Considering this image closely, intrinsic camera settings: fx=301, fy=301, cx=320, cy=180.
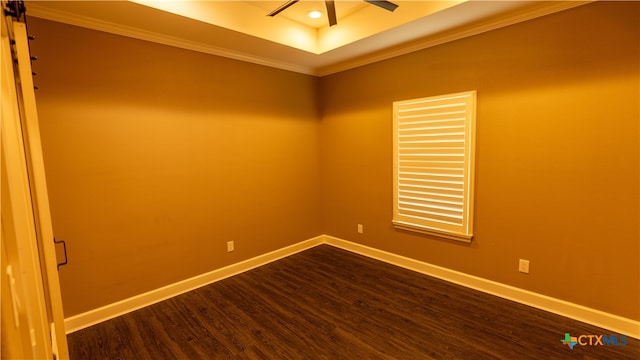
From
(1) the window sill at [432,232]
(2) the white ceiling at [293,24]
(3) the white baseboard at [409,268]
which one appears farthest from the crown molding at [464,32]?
(3) the white baseboard at [409,268]

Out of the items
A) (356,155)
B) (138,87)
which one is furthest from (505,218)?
(138,87)

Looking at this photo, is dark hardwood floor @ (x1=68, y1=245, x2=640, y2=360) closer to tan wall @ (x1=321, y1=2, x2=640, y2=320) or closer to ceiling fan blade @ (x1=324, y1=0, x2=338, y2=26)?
tan wall @ (x1=321, y1=2, x2=640, y2=320)

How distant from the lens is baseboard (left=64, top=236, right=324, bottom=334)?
2520 mm

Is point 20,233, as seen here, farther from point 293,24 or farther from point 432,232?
point 432,232

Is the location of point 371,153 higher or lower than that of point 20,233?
higher

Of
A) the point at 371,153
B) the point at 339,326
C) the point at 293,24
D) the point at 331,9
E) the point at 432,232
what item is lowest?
the point at 339,326

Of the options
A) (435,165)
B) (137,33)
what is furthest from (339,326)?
(137,33)

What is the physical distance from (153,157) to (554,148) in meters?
3.51

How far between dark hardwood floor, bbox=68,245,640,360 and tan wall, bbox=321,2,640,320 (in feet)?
1.16

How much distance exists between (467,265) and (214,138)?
296 cm

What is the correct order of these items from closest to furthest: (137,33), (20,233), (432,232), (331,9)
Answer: (20,233)
(331,9)
(137,33)
(432,232)

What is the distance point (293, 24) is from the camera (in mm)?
3188

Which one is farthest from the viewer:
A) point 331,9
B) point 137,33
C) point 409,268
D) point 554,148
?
point 409,268

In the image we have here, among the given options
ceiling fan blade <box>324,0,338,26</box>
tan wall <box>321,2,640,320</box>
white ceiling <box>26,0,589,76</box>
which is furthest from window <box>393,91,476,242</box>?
ceiling fan blade <box>324,0,338,26</box>
